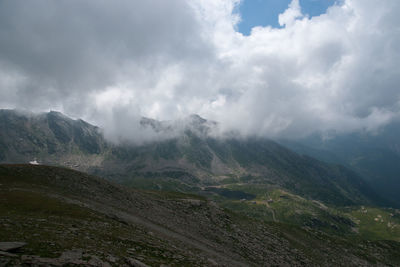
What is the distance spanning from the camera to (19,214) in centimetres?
3105

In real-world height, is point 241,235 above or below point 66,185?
below

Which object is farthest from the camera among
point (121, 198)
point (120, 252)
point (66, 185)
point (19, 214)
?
point (121, 198)

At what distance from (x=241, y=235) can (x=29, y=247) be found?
59338 millimetres

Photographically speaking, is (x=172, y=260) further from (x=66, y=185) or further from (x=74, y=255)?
(x=66, y=185)

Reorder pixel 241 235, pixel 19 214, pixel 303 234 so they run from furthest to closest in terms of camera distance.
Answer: pixel 303 234, pixel 241 235, pixel 19 214

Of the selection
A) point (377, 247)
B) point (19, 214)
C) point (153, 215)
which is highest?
point (19, 214)

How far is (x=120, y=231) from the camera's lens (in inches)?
1351

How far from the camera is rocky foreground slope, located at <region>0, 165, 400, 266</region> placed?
2188 centimetres

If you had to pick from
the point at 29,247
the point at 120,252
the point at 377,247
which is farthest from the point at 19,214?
the point at 377,247

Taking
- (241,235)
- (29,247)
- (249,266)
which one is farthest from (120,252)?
(241,235)

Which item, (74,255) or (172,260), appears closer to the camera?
(74,255)

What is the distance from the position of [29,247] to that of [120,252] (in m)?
8.68

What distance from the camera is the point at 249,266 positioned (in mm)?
47781

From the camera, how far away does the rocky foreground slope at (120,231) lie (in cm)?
2188
